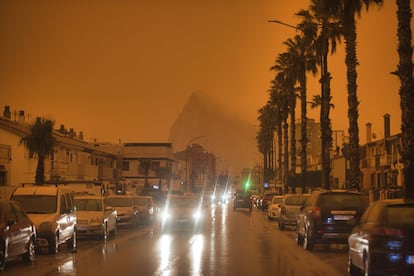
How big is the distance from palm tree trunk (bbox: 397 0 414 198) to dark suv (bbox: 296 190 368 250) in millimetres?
3635

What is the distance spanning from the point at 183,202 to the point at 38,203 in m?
14.1

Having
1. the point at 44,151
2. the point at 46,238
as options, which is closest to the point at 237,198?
the point at 44,151

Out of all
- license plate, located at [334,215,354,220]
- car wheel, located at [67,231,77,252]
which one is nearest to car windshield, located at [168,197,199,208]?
car wheel, located at [67,231,77,252]

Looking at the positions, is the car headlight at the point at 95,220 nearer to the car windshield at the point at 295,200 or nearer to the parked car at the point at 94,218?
the parked car at the point at 94,218

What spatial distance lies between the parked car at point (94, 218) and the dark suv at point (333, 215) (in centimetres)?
859

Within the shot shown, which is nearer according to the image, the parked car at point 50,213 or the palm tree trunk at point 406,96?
the parked car at point 50,213

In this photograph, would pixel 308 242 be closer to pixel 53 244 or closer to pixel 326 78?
pixel 53 244

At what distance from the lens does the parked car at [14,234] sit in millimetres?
16688

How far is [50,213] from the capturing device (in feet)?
71.6

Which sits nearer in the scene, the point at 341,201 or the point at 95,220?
the point at 341,201

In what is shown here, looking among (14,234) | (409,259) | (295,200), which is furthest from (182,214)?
(409,259)

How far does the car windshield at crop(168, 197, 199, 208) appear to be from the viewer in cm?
3547

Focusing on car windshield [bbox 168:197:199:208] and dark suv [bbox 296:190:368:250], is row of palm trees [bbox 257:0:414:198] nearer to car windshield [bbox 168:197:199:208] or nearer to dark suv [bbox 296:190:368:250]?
dark suv [bbox 296:190:368:250]

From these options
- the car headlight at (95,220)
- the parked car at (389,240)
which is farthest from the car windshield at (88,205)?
the parked car at (389,240)
